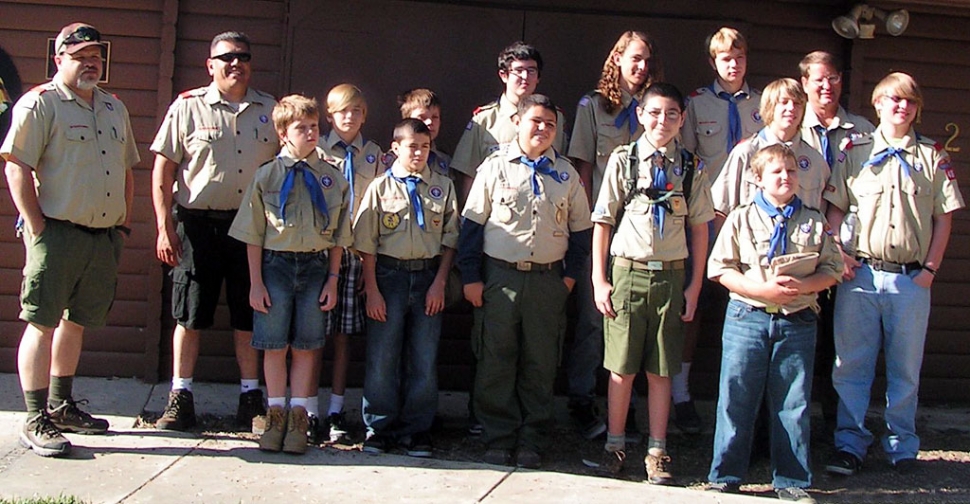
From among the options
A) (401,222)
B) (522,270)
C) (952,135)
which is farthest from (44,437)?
(952,135)

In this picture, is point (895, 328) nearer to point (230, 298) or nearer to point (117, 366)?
point (230, 298)

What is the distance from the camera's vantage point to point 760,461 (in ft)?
17.7

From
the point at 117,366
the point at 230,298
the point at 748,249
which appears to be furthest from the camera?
the point at 117,366

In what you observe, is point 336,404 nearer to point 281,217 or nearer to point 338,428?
point 338,428

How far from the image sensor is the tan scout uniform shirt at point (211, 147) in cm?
524

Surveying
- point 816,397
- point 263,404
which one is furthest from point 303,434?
point 816,397

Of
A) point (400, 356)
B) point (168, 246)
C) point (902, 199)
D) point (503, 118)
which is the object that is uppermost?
point (503, 118)

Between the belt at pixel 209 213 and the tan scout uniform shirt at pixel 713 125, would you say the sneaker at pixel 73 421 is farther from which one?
the tan scout uniform shirt at pixel 713 125

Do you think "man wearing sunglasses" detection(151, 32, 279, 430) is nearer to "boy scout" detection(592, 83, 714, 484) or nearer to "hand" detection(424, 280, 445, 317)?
"hand" detection(424, 280, 445, 317)

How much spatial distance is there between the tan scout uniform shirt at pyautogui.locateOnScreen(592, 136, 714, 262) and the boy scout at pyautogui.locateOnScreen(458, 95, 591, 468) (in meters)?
0.22

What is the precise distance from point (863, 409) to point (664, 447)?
3.83 feet

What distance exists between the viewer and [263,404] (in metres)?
5.60

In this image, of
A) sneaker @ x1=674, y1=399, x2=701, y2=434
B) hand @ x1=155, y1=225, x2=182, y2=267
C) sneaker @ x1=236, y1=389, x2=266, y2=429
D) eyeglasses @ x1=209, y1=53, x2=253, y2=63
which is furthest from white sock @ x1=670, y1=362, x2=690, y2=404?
eyeglasses @ x1=209, y1=53, x2=253, y2=63

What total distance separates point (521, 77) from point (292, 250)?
62.0 inches
